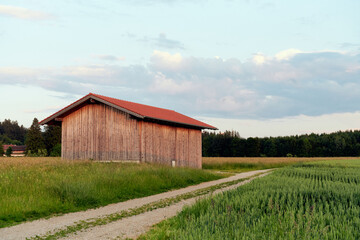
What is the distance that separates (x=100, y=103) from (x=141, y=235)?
21.2 m

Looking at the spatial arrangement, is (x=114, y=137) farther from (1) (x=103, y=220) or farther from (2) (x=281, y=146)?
(2) (x=281, y=146)

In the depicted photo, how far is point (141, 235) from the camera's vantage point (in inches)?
359

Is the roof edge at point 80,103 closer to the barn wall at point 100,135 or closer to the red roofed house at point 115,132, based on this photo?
the red roofed house at point 115,132

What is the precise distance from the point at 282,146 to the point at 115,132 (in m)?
87.3

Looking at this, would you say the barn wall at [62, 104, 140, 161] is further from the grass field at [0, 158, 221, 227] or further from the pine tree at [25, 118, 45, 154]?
the pine tree at [25, 118, 45, 154]

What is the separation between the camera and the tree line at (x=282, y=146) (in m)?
100

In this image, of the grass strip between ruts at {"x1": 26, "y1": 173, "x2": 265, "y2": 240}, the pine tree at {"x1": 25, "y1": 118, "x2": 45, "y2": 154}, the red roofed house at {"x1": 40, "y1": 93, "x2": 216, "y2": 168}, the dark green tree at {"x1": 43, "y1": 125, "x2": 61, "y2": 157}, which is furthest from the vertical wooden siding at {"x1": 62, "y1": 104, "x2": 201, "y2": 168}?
the dark green tree at {"x1": 43, "y1": 125, "x2": 61, "y2": 157}

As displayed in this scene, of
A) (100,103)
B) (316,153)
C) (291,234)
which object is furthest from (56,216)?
(316,153)

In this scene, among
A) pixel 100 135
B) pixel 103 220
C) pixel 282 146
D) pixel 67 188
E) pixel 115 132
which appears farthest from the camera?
pixel 282 146

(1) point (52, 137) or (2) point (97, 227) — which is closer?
(2) point (97, 227)

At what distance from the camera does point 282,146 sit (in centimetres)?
10719

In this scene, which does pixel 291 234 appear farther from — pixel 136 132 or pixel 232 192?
pixel 136 132

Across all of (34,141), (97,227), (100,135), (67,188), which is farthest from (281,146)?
(97,227)

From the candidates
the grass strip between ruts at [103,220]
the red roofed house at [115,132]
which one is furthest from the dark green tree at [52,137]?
the grass strip between ruts at [103,220]
